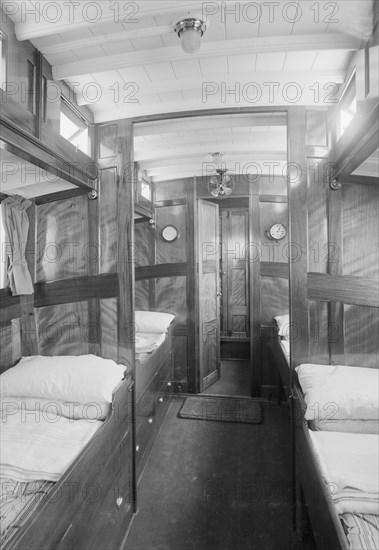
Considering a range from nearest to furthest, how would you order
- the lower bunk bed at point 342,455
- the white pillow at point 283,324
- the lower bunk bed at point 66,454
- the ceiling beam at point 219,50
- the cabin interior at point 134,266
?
the lower bunk bed at point 342,455 < the lower bunk bed at point 66,454 < the cabin interior at point 134,266 < the ceiling beam at point 219,50 < the white pillow at point 283,324

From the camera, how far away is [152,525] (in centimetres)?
210

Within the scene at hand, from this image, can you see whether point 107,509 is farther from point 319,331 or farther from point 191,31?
point 191,31

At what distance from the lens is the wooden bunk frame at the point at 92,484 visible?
111 cm

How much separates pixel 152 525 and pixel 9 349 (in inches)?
59.7

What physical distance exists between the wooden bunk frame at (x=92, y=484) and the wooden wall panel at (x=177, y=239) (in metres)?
1.87

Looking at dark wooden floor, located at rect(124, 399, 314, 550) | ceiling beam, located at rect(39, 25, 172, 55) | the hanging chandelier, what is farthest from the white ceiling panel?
dark wooden floor, located at rect(124, 399, 314, 550)

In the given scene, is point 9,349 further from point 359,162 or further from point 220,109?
point 359,162

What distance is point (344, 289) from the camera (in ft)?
5.47

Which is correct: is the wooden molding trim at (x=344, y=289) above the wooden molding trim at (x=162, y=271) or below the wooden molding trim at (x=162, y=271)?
below

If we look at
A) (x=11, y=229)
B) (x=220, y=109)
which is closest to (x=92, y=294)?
(x=11, y=229)

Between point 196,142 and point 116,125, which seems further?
point 196,142

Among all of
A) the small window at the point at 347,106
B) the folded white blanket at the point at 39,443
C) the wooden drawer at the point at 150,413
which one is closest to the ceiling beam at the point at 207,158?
the small window at the point at 347,106

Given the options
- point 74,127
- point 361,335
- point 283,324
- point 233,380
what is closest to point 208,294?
point 283,324

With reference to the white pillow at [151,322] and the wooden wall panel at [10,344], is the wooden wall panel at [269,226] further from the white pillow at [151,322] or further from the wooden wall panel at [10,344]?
the wooden wall panel at [10,344]
